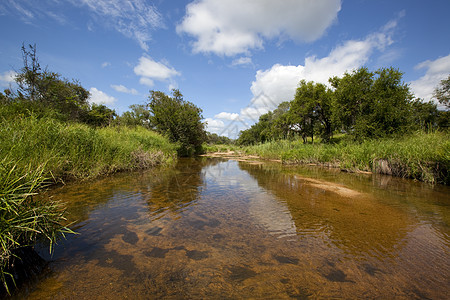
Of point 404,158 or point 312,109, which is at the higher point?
point 312,109

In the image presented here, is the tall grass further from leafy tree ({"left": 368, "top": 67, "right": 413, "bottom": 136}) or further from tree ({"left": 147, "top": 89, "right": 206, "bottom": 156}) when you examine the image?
leafy tree ({"left": 368, "top": 67, "right": 413, "bottom": 136})

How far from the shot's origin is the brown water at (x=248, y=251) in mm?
1604

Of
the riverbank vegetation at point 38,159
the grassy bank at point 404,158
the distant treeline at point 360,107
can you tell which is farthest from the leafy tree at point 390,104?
the riverbank vegetation at point 38,159

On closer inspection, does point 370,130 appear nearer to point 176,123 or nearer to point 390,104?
point 390,104

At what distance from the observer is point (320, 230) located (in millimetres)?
2826

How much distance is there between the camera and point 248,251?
2.21 m

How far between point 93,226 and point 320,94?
2411 centimetres

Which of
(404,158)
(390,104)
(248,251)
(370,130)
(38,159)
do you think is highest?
(390,104)

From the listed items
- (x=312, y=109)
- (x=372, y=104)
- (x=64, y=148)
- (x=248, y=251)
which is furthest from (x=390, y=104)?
(x=64, y=148)

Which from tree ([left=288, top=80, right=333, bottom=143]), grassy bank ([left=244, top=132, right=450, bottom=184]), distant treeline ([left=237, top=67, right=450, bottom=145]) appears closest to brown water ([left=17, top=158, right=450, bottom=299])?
grassy bank ([left=244, top=132, right=450, bottom=184])

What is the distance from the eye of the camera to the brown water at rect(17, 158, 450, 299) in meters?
1.60

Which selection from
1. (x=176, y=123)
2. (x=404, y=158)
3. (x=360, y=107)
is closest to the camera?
(x=404, y=158)

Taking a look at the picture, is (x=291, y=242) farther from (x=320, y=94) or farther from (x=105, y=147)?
(x=320, y=94)

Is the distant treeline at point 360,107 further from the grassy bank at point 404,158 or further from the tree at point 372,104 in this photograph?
the grassy bank at point 404,158
